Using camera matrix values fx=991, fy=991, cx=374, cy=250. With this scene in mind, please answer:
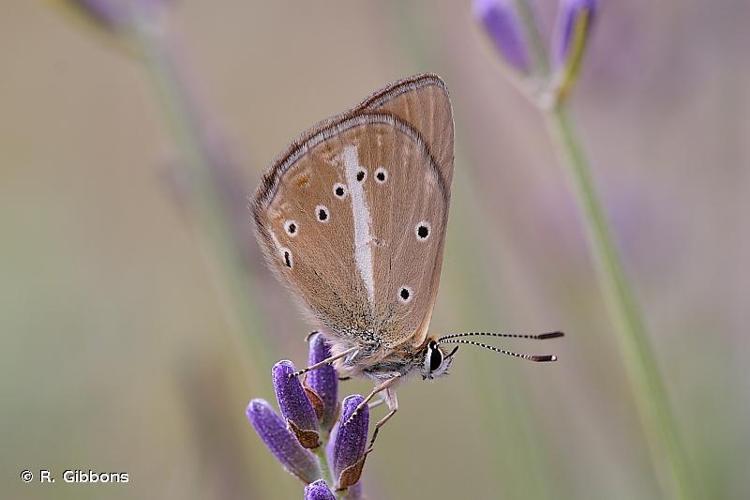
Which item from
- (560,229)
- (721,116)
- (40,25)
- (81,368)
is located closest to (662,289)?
(560,229)

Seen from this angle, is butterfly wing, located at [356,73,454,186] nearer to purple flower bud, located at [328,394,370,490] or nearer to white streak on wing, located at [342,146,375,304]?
white streak on wing, located at [342,146,375,304]

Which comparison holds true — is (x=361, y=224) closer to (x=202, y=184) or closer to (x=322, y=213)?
(x=322, y=213)

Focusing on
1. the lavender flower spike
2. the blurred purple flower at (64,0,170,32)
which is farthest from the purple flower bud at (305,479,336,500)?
the blurred purple flower at (64,0,170,32)

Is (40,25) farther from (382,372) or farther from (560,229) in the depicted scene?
(382,372)

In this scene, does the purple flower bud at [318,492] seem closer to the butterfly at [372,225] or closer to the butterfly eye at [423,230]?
the butterfly at [372,225]

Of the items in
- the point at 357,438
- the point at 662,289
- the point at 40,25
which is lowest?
the point at 357,438
